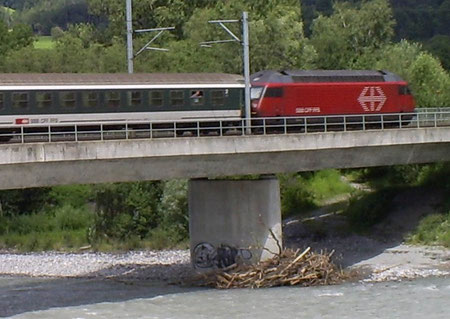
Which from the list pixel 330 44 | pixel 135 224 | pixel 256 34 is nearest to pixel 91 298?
pixel 135 224

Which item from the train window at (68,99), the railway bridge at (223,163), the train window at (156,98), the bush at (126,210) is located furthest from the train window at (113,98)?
the bush at (126,210)

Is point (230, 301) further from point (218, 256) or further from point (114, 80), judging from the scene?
point (114, 80)

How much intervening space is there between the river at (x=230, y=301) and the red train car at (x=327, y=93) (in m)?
10.9

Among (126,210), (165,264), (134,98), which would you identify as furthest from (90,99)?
(126,210)

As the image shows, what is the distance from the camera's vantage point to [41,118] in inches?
1677

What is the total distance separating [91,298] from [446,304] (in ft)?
44.7

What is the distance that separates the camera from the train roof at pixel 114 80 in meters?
42.5

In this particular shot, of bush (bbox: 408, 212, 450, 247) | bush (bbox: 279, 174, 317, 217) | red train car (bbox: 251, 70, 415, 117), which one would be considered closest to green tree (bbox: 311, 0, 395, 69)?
bush (bbox: 279, 174, 317, 217)

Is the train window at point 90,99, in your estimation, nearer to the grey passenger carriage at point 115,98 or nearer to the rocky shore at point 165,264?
the grey passenger carriage at point 115,98

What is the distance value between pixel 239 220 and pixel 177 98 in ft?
20.6

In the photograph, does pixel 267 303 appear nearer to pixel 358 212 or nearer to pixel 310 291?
pixel 310 291

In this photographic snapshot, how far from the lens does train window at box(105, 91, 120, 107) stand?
44281 mm

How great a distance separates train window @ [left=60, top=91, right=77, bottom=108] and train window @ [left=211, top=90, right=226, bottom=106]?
6760 mm

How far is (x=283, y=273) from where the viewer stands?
1663 inches
